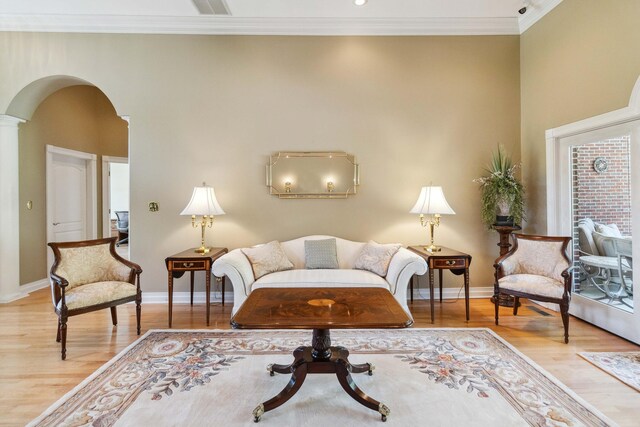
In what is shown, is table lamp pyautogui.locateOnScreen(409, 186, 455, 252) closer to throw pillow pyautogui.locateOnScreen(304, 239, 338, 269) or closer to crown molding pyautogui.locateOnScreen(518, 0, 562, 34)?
throw pillow pyautogui.locateOnScreen(304, 239, 338, 269)

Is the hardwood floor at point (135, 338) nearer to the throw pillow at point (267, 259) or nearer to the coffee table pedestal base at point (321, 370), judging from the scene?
the throw pillow at point (267, 259)

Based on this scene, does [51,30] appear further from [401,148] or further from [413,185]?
[413,185]

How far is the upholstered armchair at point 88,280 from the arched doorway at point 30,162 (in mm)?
1980

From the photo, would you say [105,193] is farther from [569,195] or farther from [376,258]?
[569,195]

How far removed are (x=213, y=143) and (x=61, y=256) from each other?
206cm

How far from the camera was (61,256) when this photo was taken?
10.1 ft

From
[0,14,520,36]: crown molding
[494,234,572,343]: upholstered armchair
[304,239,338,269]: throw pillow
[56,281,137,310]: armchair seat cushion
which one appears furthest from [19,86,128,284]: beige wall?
[494,234,572,343]: upholstered armchair

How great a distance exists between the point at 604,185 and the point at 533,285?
1255mm

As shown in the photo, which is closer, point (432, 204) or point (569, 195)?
point (569, 195)

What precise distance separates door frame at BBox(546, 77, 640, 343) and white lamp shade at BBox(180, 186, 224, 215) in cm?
393

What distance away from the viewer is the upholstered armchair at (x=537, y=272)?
9.82 feet

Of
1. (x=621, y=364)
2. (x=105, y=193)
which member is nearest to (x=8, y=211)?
(x=105, y=193)

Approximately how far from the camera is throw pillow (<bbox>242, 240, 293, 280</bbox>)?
142 inches

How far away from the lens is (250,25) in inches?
164
